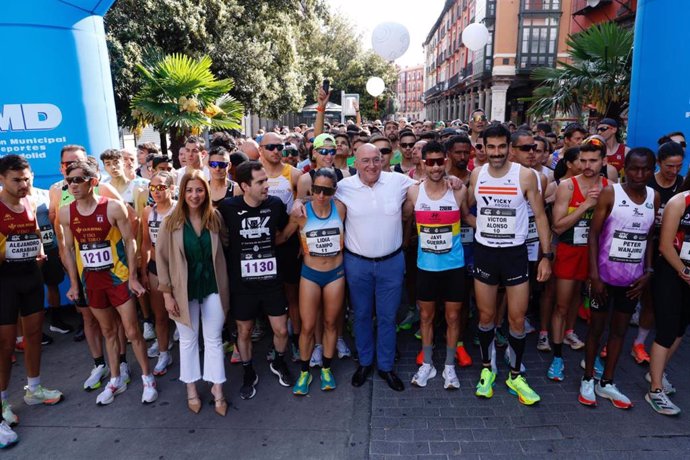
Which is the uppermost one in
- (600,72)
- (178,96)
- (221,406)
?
(600,72)

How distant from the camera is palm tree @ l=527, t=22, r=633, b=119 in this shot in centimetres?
855

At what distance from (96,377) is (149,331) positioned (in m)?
0.98

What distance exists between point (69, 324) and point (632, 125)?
7.50 m

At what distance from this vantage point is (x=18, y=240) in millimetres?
3775

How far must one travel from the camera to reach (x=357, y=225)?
3.93m

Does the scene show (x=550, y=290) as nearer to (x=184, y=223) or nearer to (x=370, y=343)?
(x=370, y=343)

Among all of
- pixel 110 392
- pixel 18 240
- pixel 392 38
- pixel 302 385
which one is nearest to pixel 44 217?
pixel 18 240

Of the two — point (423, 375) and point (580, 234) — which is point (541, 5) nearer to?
point (580, 234)

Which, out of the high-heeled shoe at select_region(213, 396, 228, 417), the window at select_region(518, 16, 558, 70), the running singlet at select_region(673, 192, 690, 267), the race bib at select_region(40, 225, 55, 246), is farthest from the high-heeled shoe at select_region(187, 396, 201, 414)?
the window at select_region(518, 16, 558, 70)

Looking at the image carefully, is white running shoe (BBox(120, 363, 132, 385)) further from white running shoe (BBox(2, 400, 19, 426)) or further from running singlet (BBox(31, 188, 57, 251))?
running singlet (BBox(31, 188, 57, 251))

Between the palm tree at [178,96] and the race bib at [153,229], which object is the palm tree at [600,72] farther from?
the race bib at [153,229]

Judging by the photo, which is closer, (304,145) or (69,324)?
(69,324)

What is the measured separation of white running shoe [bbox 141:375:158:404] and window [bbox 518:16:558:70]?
3361 cm

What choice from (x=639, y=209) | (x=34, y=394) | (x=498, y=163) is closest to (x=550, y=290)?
(x=639, y=209)
